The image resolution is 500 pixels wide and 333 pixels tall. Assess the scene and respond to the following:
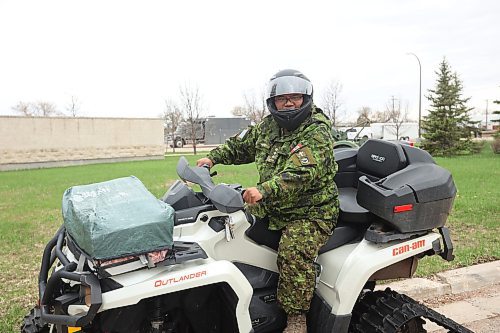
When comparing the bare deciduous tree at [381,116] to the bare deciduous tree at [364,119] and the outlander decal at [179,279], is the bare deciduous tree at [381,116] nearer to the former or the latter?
the bare deciduous tree at [364,119]

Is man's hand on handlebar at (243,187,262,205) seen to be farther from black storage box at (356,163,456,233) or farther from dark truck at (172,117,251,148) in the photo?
dark truck at (172,117,251,148)

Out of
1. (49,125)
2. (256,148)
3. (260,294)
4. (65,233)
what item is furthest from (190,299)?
(49,125)

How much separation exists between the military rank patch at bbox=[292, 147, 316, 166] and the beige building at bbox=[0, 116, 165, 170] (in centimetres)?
2969

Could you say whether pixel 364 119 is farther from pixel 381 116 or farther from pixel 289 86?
pixel 381 116

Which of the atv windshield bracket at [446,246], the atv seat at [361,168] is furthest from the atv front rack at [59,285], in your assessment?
the atv windshield bracket at [446,246]

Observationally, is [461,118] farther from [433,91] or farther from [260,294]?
[260,294]

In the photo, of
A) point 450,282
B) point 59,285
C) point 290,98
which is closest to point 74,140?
point 450,282

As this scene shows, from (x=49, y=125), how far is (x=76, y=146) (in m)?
2.11

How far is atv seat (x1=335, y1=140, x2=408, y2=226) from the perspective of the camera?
3.30 meters

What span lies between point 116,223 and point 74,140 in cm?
3126

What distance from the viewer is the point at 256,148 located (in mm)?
3449

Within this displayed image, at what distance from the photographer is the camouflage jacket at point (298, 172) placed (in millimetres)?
2827

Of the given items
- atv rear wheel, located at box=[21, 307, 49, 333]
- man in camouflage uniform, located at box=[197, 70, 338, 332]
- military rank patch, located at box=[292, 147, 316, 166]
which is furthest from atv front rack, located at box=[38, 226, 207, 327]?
military rank patch, located at box=[292, 147, 316, 166]

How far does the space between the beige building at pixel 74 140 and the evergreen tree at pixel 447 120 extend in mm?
18570
